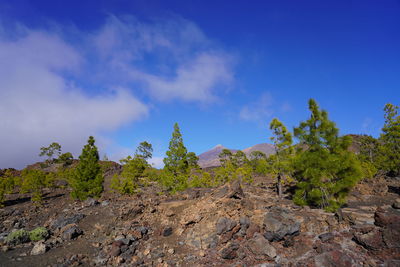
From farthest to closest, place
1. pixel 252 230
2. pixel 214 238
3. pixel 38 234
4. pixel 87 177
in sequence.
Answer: pixel 87 177 < pixel 38 234 < pixel 252 230 < pixel 214 238

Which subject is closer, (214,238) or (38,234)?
(214,238)

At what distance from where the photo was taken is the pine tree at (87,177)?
85.4 feet

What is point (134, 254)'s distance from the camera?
12.2 meters

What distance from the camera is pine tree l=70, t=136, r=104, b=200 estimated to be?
85.4ft

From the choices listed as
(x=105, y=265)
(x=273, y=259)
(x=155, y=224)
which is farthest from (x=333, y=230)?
(x=105, y=265)

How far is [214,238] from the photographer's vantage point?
1251cm

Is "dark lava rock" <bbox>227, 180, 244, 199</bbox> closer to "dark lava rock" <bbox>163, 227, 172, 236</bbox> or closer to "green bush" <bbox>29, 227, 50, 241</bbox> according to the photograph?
"dark lava rock" <bbox>163, 227, 172, 236</bbox>

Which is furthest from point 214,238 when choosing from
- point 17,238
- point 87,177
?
point 87,177

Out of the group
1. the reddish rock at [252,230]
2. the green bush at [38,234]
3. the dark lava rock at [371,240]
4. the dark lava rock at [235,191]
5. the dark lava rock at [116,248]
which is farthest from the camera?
the dark lava rock at [235,191]

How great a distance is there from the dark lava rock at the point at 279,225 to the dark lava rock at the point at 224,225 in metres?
1.93

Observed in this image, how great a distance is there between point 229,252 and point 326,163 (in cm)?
1210

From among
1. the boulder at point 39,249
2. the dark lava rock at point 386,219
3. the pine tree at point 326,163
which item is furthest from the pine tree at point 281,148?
the boulder at point 39,249

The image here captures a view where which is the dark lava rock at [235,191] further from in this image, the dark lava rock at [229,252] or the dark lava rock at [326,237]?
the dark lava rock at [326,237]

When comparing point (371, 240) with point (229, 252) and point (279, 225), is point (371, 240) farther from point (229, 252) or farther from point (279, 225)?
point (229, 252)
